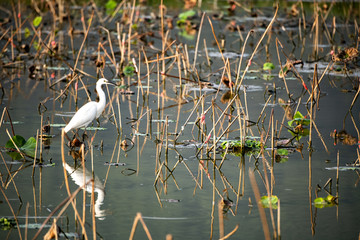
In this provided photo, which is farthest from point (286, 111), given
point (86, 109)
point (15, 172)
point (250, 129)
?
point (15, 172)

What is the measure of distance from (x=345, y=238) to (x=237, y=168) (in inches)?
54.6

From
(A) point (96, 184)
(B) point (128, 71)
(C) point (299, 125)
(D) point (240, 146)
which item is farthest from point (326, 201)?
(B) point (128, 71)

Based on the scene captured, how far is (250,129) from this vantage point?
5875 millimetres

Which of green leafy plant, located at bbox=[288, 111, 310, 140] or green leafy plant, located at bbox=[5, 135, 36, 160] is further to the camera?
green leafy plant, located at bbox=[288, 111, 310, 140]

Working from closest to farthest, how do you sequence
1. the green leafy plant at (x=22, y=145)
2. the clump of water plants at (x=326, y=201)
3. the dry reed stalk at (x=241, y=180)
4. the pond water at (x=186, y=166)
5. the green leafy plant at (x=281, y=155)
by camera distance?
the pond water at (x=186, y=166), the clump of water plants at (x=326, y=201), the dry reed stalk at (x=241, y=180), the green leafy plant at (x=281, y=155), the green leafy plant at (x=22, y=145)

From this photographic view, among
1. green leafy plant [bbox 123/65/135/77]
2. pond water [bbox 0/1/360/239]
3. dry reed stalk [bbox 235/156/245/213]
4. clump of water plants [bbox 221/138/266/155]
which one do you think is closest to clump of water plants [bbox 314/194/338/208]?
pond water [bbox 0/1/360/239]

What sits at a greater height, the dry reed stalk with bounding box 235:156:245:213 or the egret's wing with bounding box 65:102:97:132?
the egret's wing with bounding box 65:102:97:132

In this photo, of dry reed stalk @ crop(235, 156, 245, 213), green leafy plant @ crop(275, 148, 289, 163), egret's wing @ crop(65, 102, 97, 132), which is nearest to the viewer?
dry reed stalk @ crop(235, 156, 245, 213)

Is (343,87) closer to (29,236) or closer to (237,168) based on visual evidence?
(237,168)

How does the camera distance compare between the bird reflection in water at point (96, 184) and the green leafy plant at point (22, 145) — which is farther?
the green leafy plant at point (22, 145)

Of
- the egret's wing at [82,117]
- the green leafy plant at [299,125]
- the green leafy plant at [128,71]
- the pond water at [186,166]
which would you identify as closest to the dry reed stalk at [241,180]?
the pond water at [186,166]

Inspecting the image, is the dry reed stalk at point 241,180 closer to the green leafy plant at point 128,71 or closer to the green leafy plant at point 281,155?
→ the green leafy plant at point 281,155

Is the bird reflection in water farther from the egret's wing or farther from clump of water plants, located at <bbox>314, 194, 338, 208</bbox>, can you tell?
clump of water plants, located at <bbox>314, 194, 338, 208</bbox>

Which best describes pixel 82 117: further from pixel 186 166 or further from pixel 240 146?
pixel 240 146
